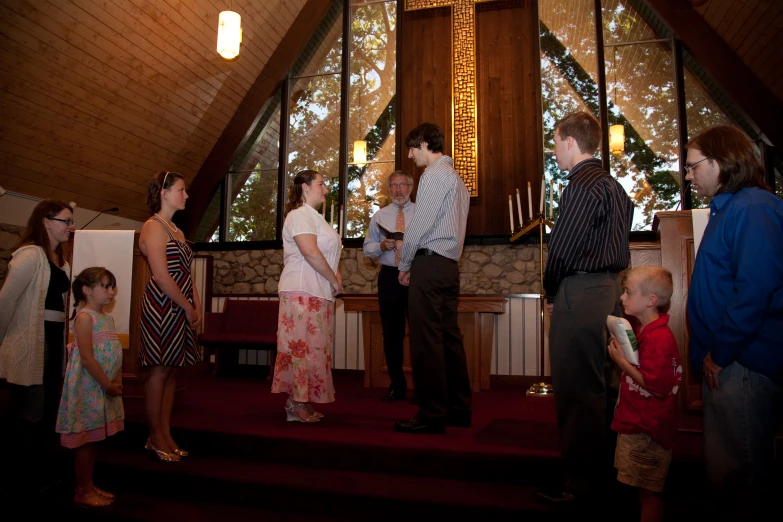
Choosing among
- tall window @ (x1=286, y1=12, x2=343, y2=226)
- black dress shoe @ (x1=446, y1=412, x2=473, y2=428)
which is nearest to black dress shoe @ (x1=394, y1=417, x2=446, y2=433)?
black dress shoe @ (x1=446, y1=412, x2=473, y2=428)

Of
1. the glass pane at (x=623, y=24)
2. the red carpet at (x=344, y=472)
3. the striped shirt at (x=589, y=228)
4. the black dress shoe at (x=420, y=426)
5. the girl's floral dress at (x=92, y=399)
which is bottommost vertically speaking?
the red carpet at (x=344, y=472)

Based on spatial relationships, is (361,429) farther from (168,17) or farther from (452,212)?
(168,17)

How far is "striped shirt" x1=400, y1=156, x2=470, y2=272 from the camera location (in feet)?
9.17

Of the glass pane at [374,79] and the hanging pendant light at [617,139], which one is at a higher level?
the glass pane at [374,79]

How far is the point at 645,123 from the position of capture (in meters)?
6.19

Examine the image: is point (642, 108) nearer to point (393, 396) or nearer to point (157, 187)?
point (393, 396)

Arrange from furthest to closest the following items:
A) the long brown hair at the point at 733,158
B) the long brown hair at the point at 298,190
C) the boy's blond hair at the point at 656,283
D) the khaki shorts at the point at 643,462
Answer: the long brown hair at the point at 298,190, the boy's blond hair at the point at 656,283, the khaki shorts at the point at 643,462, the long brown hair at the point at 733,158

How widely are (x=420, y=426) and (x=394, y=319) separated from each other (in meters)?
1.11

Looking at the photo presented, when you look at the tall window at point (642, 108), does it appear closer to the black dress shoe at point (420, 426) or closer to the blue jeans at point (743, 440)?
the black dress shoe at point (420, 426)

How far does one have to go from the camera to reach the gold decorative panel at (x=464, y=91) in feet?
20.1

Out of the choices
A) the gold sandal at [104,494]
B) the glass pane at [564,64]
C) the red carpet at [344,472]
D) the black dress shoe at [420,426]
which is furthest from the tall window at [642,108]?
the gold sandal at [104,494]

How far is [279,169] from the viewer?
701cm

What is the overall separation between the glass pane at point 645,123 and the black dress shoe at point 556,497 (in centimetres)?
440

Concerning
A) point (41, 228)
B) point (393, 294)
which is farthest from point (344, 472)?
point (41, 228)
